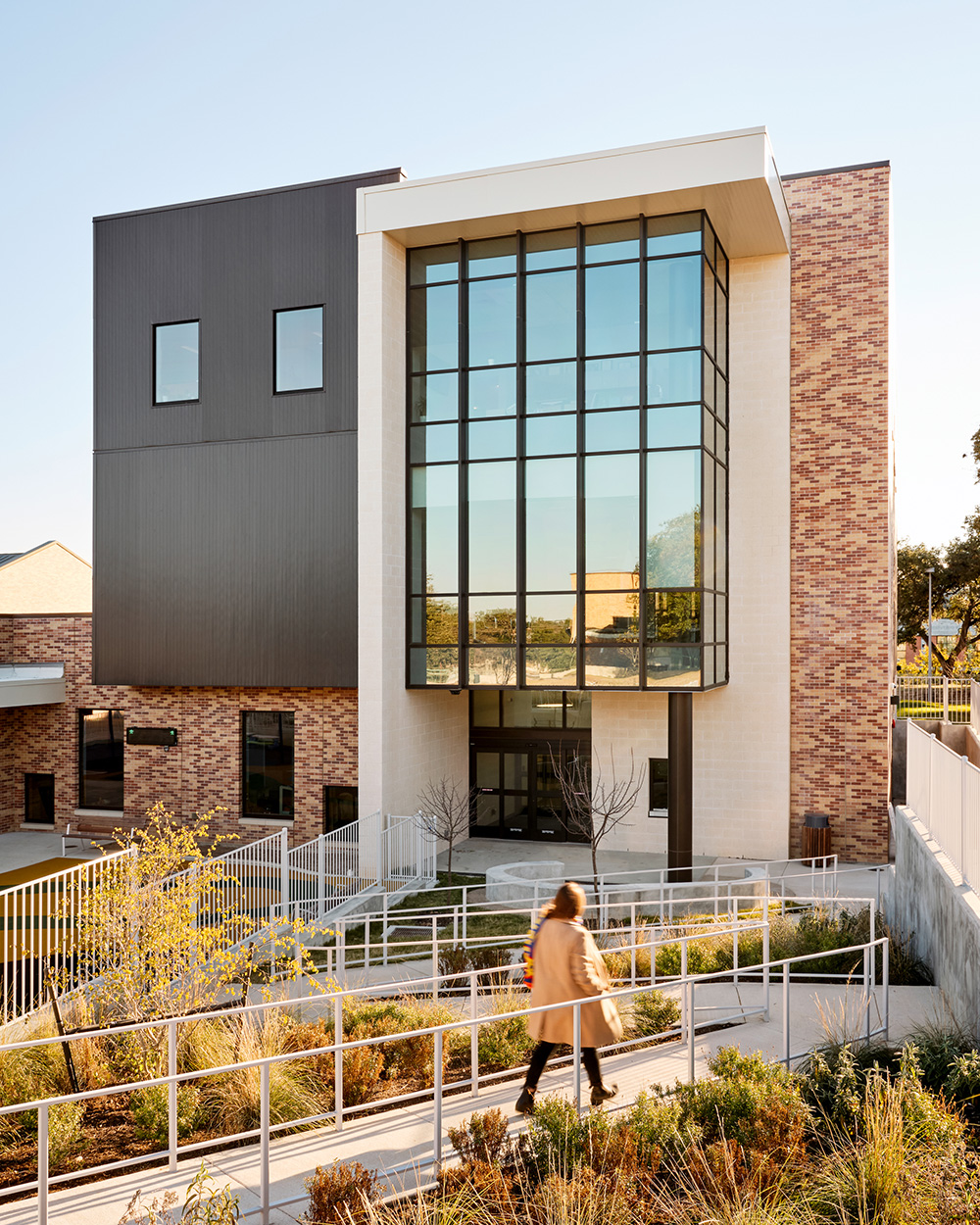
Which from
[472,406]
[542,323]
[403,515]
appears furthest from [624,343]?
[403,515]

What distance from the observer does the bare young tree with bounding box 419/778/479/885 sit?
18.5 m

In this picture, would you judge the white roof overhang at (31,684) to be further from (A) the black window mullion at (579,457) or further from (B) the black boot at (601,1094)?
(B) the black boot at (601,1094)

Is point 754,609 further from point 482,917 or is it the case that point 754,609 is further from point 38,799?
point 38,799

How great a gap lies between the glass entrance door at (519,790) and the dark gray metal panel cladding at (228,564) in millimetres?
4693

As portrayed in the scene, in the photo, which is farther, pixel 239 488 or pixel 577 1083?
pixel 239 488

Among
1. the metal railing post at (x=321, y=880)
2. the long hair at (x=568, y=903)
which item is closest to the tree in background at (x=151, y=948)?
the long hair at (x=568, y=903)

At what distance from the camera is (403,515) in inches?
733

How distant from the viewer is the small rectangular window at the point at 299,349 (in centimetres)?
1903

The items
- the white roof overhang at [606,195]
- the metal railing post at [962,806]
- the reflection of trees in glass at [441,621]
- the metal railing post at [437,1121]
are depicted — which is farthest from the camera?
the reflection of trees in glass at [441,621]

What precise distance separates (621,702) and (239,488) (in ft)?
29.3

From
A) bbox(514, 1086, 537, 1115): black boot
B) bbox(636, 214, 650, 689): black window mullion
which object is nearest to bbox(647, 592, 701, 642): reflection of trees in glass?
bbox(636, 214, 650, 689): black window mullion

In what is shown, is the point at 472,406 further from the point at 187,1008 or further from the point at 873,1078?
the point at 873,1078

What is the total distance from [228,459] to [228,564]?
7.04 feet

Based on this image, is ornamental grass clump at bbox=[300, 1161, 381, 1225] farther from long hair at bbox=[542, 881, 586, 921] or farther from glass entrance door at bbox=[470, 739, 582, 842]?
glass entrance door at bbox=[470, 739, 582, 842]
